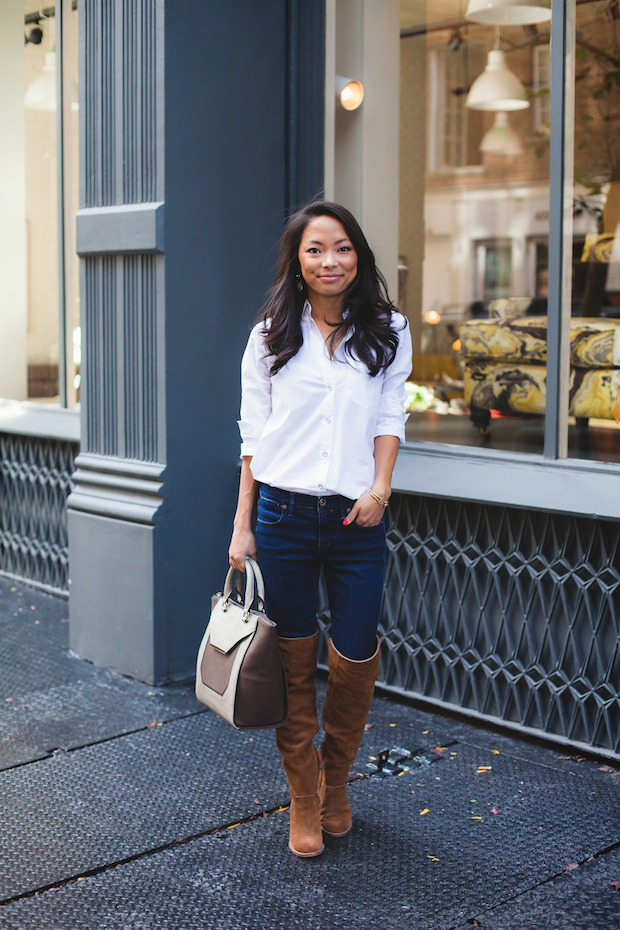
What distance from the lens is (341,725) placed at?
287 cm

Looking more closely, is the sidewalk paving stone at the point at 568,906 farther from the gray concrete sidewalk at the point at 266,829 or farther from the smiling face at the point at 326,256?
the smiling face at the point at 326,256

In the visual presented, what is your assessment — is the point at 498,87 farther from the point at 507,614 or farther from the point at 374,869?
the point at 374,869

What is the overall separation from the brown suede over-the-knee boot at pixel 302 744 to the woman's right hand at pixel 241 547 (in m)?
0.25

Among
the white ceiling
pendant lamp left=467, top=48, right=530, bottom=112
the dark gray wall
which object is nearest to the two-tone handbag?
the dark gray wall

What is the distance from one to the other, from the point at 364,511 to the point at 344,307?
1.96 ft

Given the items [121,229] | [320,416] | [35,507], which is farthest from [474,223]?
[320,416]

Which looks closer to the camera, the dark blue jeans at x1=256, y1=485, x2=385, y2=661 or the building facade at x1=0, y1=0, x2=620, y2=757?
the dark blue jeans at x1=256, y1=485, x2=385, y2=661

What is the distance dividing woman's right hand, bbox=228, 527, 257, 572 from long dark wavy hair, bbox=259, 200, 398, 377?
48 cm

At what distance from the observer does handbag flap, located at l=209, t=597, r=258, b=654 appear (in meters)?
2.65

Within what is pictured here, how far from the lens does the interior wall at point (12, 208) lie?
5.96 meters

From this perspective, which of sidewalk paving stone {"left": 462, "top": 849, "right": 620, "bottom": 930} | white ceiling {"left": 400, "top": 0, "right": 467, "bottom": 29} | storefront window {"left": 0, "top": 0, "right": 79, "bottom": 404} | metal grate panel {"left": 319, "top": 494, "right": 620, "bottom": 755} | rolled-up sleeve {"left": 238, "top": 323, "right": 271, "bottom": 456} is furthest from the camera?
storefront window {"left": 0, "top": 0, "right": 79, "bottom": 404}

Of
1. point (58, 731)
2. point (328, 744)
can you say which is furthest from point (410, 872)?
point (58, 731)

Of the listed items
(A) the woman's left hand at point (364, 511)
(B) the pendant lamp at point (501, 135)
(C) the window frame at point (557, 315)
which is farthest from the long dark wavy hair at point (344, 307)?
(B) the pendant lamp at point (501, 135)

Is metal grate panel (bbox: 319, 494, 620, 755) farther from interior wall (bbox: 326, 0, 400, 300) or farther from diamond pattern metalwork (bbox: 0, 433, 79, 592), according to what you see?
diamond pattern metalwork (bbox: 0, 433, 79, 592)
